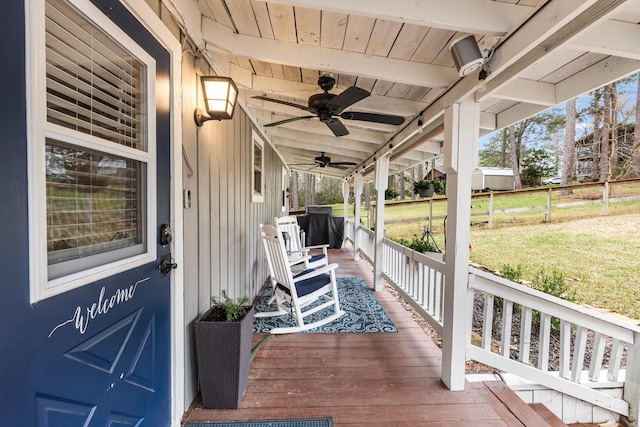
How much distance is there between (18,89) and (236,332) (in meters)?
1.46

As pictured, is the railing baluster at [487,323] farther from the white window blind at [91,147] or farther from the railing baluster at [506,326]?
the white window blind at [91,147]

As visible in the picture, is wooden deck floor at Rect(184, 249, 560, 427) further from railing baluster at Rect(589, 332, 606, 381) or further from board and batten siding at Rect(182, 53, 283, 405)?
railing baluster at Rect(589, 332, 606, 381)

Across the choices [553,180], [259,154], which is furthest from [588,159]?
[259,154]

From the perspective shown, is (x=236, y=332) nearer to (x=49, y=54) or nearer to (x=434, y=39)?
(x=49, y=54)

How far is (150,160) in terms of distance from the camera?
1.34m

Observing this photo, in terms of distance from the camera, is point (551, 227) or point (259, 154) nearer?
point (259, 154)

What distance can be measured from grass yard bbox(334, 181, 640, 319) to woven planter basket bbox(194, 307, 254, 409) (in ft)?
17.9

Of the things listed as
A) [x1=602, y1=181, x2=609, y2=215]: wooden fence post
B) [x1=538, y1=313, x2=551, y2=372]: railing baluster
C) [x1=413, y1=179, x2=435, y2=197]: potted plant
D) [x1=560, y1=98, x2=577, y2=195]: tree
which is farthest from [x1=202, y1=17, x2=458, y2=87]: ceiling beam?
[x1=560, y1=98, x2=577, y2=195]: tree

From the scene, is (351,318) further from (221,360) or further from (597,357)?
(597,357)

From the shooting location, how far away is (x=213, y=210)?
7.13ft

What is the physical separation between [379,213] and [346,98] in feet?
8.22

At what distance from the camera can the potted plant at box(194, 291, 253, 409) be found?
1.71 m

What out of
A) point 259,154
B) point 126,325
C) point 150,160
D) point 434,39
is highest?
point 434,39

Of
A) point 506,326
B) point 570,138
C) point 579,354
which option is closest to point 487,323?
point 506,326
